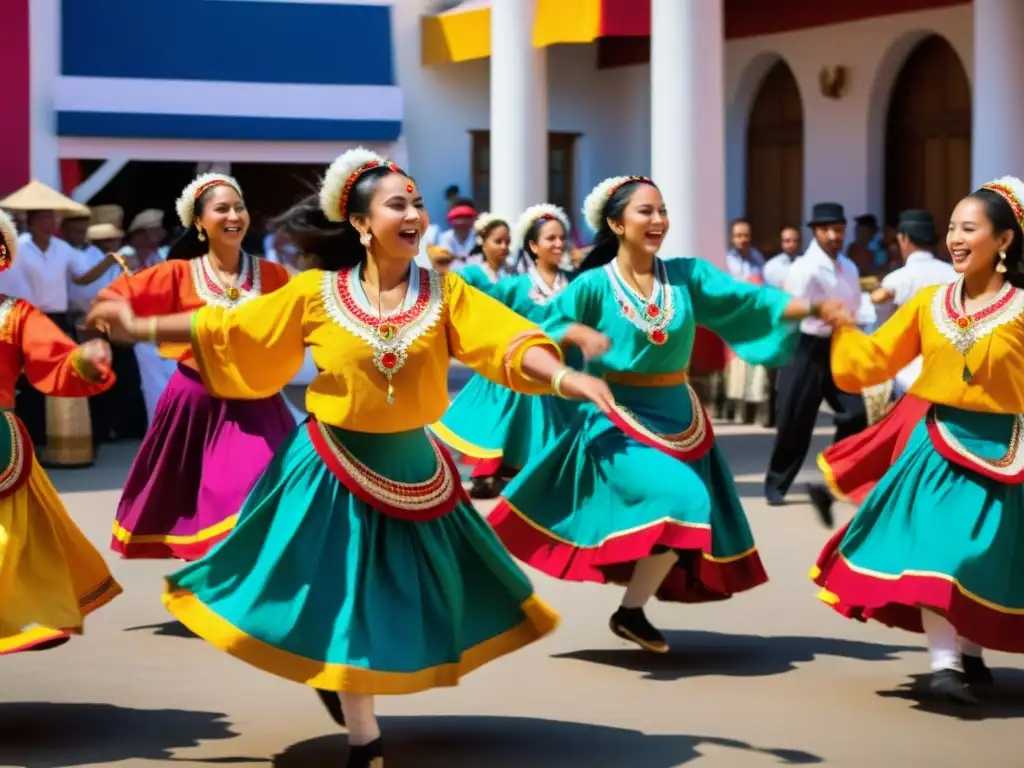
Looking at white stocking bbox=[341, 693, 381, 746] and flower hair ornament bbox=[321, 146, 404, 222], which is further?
flower hair ornament bbox=[321, 146, 404, 222]

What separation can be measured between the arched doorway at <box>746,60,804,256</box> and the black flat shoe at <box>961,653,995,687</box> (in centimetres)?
1328

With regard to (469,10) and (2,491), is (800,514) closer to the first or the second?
(2,491)

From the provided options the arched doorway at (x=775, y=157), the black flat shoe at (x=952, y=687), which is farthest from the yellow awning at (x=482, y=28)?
the black flat shoe at (x=952, y=687)

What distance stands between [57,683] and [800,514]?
493cm

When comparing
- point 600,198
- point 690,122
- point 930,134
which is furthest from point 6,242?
point 930,134

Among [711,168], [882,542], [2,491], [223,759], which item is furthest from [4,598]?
[711,168]

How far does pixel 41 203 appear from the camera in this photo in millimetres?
14547

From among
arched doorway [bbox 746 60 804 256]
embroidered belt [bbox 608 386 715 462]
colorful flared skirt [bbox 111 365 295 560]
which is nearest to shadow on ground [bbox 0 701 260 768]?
colorful flared skirt [bbox 111 365 295 560]

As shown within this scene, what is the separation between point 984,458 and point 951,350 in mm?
342

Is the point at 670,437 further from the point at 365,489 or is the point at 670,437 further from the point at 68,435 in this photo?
the point at 68,435

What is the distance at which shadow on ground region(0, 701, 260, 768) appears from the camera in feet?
18.7

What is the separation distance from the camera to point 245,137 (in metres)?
20.3

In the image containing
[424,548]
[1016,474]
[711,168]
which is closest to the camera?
[424,548]

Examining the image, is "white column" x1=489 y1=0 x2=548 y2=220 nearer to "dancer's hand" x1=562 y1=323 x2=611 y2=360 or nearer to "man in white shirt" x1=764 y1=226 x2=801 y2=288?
"man in white shirt" x1=764 y1=226 x2=801 y2=288
